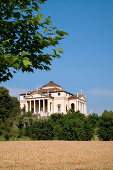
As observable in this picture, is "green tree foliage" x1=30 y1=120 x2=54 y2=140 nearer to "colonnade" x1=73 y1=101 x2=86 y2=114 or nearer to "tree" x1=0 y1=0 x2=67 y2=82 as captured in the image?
"tree" x1=0 y1=0 x2=67 y2=82

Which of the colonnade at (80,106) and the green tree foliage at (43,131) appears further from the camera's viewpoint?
the colonnade at (80,106)

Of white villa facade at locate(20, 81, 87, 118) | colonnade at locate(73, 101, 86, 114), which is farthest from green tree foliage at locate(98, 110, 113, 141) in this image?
colonnade at locate(73, 101, 86, 114)

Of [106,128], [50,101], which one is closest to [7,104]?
[50,101]

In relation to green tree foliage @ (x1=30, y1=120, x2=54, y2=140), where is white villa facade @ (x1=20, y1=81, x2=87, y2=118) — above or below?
above

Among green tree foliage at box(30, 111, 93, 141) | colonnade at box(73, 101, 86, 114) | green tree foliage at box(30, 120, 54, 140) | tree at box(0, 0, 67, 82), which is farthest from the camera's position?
colonnade at box(73, 101, 86, 114)

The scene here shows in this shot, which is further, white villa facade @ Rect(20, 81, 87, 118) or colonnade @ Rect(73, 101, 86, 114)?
colonnade @ Rect(73, 101, 86, 114)

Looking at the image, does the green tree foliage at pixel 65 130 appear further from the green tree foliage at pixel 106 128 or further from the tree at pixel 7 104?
the tree at pixel 7 104

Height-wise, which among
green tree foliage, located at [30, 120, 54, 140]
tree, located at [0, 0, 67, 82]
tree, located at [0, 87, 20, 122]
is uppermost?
tree, located at [0, 87, 20, 122]

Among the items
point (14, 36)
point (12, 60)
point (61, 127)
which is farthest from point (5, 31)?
point (61, 127)

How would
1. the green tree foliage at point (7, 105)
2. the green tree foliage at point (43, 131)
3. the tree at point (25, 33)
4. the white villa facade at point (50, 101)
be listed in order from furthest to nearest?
1. the white villa facade at point (50, 101)
2. the green tree foliage at point (7, 105)
3. the green tree foliage at point (43, 131)
4. the tree at point (25, 33)

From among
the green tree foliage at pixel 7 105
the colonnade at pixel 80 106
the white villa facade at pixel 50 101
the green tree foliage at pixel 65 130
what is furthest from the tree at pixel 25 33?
the colonnade at pixel 80 106

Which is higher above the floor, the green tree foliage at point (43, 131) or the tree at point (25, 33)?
the tree at point (25, 33)

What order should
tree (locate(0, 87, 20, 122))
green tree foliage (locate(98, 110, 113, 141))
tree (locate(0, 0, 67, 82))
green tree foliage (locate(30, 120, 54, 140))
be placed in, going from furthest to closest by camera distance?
tree (locate(0, 87, 20, 122)) < green tree foliage (locate(30, 120, 54, 140)) < green tree foliage (locate(98, 110, 113, 141)) < tree (locate(0, 0, 67, 82))

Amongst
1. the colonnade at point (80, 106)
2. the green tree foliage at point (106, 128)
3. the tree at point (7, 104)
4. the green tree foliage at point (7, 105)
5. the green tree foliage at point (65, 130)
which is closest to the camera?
the green tree foliage at point (106, 128)
